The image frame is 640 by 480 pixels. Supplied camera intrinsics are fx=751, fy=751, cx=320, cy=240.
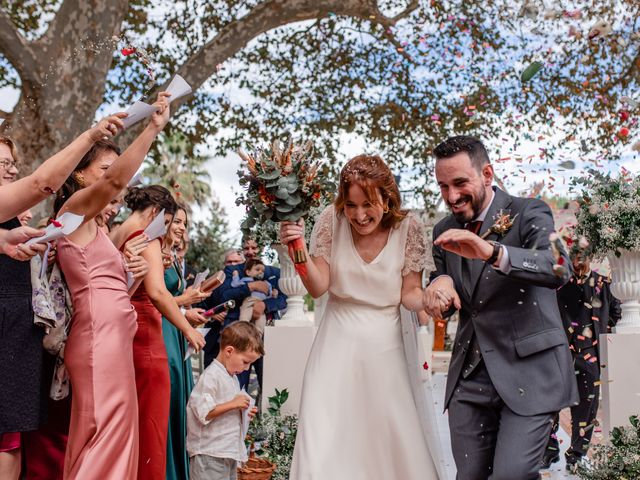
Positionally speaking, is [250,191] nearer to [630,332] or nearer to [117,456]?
[117,456]

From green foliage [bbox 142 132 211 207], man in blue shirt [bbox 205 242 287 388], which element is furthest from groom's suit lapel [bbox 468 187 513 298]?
green foliage [bbox 142 132 211 207]

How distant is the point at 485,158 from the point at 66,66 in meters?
8.29

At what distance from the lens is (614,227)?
565 centimetres

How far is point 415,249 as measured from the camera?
3.95m

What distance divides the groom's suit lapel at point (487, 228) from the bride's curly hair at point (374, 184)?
1.90 feet

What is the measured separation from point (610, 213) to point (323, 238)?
270 cm

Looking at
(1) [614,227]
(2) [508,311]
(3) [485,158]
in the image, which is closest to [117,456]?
(2) [508,311]

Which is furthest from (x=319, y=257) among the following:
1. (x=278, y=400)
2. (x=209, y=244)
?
(x=209, y=244)

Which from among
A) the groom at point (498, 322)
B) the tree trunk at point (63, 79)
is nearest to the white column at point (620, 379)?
the groom at point (498, 322)

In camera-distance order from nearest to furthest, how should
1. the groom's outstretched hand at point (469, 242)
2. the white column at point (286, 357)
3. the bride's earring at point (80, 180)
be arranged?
1. the groom's outstretched hand at point (469, 242)
2. the bride's earring at point (80, 180)
3. the white column at point (286, 357)

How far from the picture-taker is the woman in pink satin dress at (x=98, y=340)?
342cm

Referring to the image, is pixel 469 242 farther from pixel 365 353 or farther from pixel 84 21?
pixel 84 21

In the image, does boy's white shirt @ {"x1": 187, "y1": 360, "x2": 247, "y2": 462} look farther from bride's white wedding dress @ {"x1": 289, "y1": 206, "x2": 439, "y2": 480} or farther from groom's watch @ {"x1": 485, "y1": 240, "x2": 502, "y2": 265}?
groom's watch @ {"x1": 485, "y1": 240, "x2": 502, "y2": 265}

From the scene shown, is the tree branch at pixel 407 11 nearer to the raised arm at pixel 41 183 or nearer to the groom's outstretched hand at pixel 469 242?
the groom's outstretched hand at pixel 469 242
